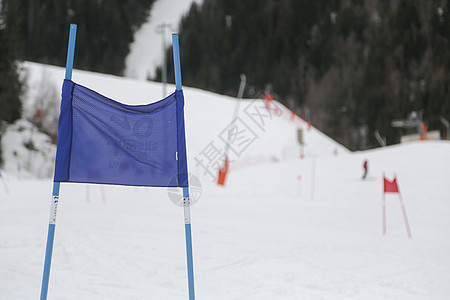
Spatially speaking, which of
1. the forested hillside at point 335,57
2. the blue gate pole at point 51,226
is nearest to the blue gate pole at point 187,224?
the blue gate pole at point 51,226

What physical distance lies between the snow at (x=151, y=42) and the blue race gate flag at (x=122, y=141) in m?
65.1

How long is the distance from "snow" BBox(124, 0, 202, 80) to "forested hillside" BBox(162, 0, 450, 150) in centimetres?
725

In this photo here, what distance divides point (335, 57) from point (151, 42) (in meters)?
34.6

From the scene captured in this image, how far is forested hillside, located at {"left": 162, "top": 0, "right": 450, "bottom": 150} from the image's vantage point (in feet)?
166

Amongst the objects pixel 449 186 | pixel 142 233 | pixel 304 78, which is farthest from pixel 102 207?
pixel 304 78

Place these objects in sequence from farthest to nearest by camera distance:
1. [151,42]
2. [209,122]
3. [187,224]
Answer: [151,42] → [209,122] → [187,224]

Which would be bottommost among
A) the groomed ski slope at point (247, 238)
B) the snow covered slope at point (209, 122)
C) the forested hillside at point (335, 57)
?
the groomed ski slope at point (247, 238)

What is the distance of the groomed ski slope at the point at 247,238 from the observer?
606 cm

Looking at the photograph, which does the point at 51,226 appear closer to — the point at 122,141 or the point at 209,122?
the point at 122,141

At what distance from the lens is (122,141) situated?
4.34 metres

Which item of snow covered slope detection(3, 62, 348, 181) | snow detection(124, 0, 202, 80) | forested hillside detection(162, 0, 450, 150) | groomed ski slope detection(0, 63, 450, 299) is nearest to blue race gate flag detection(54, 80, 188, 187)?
groomed ski slope detection(0, 63, 450, 299)

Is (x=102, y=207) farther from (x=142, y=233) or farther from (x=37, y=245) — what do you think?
(x=37, y=245)

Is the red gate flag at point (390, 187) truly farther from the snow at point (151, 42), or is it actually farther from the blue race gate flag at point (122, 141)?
the snow at point (151, 42)

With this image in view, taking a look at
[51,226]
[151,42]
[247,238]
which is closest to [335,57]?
[151,42]
